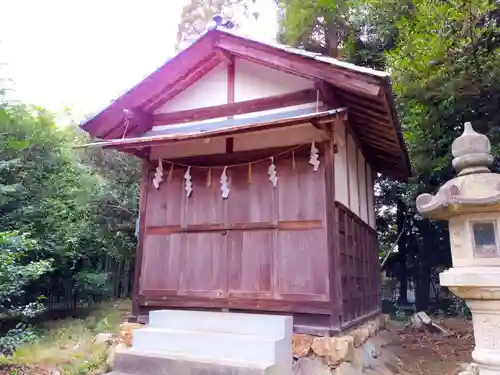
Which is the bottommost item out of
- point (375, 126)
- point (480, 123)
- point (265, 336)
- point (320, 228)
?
point (265, 336)

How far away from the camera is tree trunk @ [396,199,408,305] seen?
14.5 metres

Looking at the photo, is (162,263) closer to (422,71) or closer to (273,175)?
(273,175)

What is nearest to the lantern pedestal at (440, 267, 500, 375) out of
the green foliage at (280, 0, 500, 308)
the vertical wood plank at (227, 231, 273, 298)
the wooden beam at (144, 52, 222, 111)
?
the vertical wood plank at (227, 231, 273, 298)

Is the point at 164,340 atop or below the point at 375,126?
below

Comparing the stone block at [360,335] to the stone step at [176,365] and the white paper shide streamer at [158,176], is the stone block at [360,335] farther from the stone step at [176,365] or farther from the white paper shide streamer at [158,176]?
the white paper shide streamer at [158,176]

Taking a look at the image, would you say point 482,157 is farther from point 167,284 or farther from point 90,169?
point 90,169

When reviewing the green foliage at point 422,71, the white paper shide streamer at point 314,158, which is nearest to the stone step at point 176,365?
the white paper shide streamer at point 314,158

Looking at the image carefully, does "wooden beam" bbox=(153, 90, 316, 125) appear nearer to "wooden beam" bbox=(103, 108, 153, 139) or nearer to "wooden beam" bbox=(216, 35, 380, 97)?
"wooden beam" bbox=(103, 108, 153, 139)

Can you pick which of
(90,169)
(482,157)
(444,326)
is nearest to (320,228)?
(482,157)

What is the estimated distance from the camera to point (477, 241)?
13.3 ft

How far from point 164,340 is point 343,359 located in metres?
2.36

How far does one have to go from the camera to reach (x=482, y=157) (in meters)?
4.17

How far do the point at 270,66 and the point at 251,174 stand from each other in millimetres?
1730

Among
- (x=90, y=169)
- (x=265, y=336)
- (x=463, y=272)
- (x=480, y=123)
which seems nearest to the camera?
(x=463, y=272)
